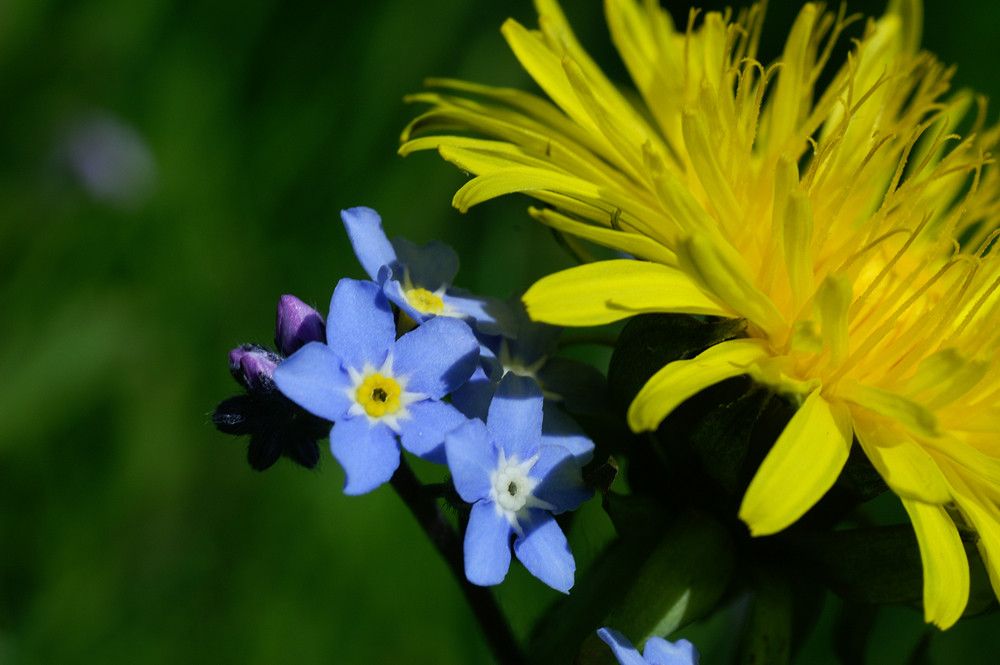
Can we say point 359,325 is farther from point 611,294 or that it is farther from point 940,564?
point 940,564

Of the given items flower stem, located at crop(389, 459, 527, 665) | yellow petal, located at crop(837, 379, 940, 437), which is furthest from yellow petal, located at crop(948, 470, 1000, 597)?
flower stem, located at crop(389, 459, 527, 665)

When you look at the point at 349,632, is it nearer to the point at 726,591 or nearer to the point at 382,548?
the point at 382,548

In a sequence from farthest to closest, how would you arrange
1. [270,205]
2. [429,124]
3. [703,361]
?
[270,205] < [429,124] < [703,361]

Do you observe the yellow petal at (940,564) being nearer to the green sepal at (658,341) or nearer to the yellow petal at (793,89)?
the green sepal at (658,341)

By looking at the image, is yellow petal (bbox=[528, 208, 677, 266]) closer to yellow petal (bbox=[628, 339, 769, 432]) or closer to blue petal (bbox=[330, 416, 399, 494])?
yellow petal (bbox=[628, 339, 769, 432])

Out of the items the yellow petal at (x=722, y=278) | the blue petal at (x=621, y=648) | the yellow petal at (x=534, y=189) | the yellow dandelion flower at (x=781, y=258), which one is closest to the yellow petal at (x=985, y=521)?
the yellow dandelion flower at (x=781, y=258)

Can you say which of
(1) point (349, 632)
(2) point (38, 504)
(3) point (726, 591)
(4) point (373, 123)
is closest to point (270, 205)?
(4) point (373, 123)
